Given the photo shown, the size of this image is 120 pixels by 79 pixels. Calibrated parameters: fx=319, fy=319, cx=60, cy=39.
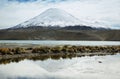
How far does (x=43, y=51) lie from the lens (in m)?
40.5

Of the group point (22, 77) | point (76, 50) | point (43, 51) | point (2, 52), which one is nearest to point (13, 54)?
point (2, 52)

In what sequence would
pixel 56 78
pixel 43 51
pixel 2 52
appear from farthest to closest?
pixel 43 51
pixel 2 52
pixel 56 78

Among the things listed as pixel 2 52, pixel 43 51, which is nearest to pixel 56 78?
pixel 2 52

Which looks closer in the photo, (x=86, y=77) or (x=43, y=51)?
(x=86, y=77)

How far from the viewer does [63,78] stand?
17391 mm

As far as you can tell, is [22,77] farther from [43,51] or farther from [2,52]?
[43,51]

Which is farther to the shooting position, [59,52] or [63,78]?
[59,52]

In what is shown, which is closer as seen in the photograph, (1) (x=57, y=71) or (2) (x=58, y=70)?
(1) (x=57, y=71)

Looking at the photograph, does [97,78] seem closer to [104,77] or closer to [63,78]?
[104,77]

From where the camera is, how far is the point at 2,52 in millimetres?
34219

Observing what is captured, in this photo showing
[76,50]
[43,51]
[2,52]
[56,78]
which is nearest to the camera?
[56,78]

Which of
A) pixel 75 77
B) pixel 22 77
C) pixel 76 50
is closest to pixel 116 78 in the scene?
pixel 75 77

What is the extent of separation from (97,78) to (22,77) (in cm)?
412

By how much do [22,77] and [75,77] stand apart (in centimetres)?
297
